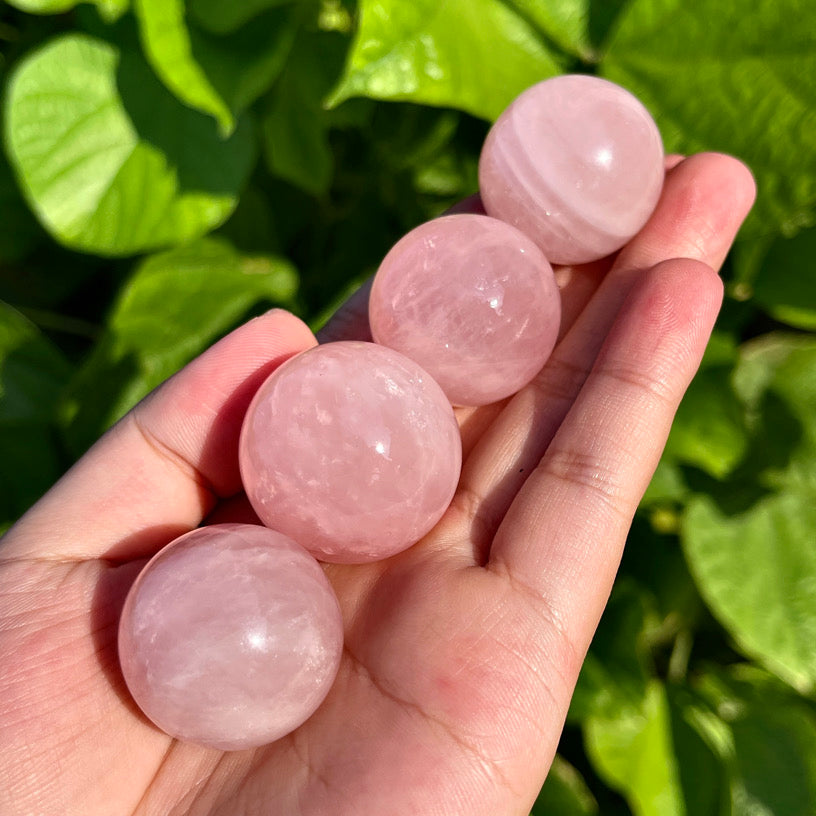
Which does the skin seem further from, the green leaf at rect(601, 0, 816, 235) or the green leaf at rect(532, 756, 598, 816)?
the green leaf at rect(532, 756, 598, 816)

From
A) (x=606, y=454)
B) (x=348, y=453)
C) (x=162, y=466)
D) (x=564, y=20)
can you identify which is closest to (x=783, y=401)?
(x=606, y=454)

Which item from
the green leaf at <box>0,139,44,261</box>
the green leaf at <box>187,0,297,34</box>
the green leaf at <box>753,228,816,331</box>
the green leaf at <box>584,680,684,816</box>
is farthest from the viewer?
the green leaf at <box>0,139,44,261</box>

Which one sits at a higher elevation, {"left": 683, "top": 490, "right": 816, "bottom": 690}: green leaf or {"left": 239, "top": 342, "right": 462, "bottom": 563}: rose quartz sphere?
{"left": 239, "top": 342, "right": 462, "bottom": 563}: rose quartz sphere

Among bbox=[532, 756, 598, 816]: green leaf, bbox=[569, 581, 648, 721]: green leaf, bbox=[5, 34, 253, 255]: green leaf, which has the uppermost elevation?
bbox=[5, 34, 253, 255]: green leaf

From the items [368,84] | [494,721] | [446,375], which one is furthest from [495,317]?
[494,721]

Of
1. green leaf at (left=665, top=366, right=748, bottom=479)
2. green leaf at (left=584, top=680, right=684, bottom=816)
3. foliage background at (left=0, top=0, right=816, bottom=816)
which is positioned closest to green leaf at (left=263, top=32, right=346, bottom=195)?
foliage background at (left=0, top=0, right=816, bottom=816)

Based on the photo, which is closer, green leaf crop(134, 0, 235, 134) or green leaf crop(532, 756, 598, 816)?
green leaf crop(134, 0, 235, 134)

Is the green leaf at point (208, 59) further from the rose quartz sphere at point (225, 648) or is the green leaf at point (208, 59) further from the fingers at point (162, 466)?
the rose quartz sphere at point (225, 648)

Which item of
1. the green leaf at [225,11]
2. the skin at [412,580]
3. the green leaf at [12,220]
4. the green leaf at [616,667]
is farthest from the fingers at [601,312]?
the green leaf at [12,220]
